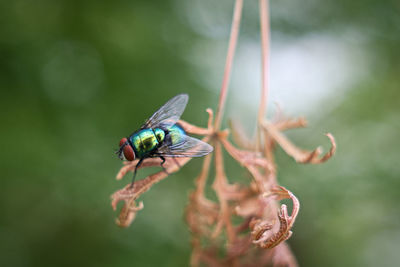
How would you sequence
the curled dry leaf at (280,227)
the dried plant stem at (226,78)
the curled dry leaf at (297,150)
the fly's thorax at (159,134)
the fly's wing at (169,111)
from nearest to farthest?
the curled dry leaf at (280,227) < the curled dry leaf at (297,150) < the dried plant stem at (226,78) < the fly's thorax at (159,134) < the fly's wing at (169,111)

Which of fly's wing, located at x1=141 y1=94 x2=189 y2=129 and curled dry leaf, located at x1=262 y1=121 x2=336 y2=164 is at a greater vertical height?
fly's wing, located at x1=141 y1=94 x2=189 y2=129

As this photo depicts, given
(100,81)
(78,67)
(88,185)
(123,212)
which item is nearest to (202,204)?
(123,212)

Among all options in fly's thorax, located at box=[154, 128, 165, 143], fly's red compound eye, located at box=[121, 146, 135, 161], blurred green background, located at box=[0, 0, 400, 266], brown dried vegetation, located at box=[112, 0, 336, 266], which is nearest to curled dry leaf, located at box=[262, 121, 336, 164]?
brown dried vegetation, located at box=[112, 0, 336, 266]

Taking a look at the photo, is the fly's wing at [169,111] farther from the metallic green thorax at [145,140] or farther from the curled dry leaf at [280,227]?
the curled dry leaf at [280,227]

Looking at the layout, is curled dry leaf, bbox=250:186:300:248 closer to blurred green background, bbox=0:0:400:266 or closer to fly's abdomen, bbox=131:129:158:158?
fly's abdomen, bbox=131:129:158:158

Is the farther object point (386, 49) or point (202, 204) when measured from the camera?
point (386, 49)

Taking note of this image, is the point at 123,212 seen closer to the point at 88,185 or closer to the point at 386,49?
the point at 88,185

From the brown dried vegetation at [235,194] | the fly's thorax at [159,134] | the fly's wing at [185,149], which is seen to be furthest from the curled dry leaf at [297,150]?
the fly's thorax at [159,134]
